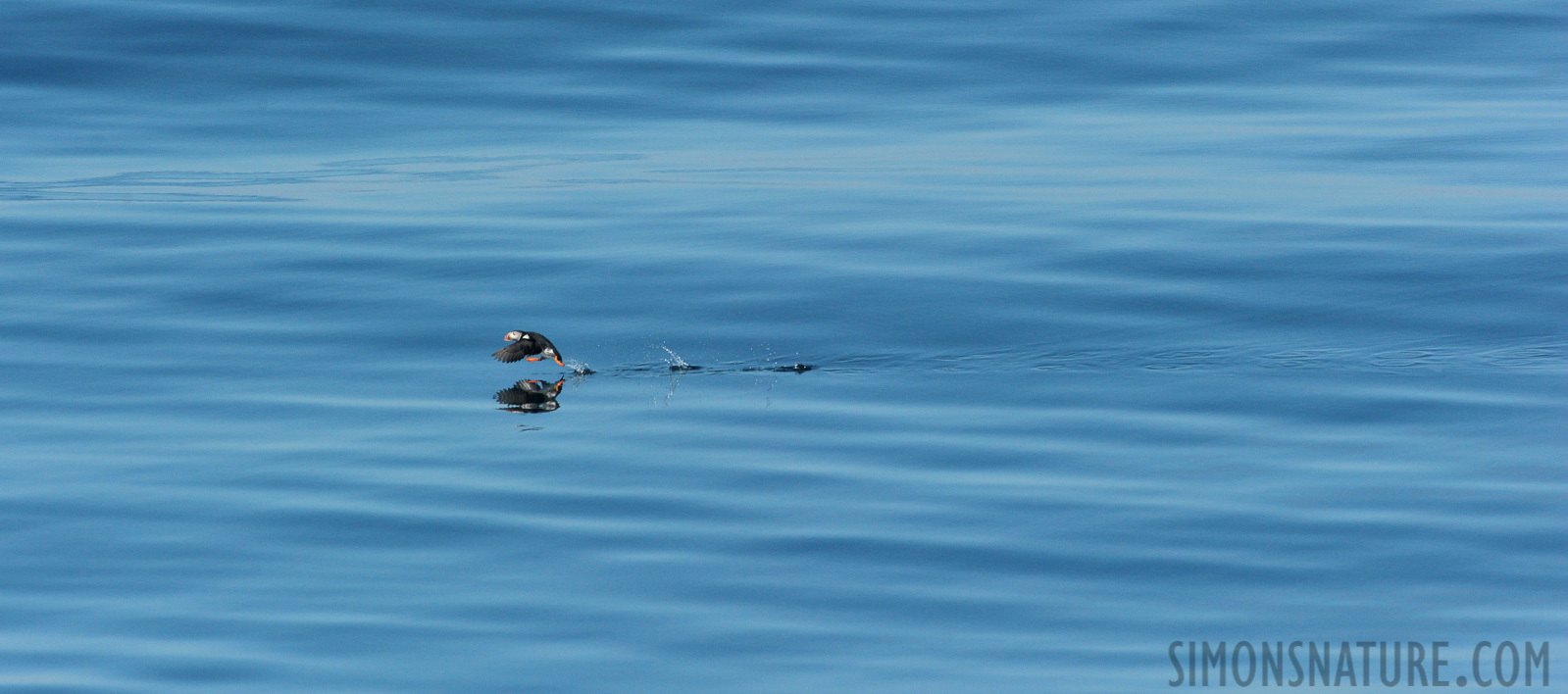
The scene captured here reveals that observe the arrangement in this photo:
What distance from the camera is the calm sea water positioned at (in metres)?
7.95

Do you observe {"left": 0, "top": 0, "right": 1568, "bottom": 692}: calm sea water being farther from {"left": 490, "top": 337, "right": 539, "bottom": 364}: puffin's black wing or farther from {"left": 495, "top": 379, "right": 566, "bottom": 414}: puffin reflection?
{"left": 490, "top": 337, "right": 539, "bottom": 364}: puffin's black wing

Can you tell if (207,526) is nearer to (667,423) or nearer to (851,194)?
(667,423)

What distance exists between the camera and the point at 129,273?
1541cm

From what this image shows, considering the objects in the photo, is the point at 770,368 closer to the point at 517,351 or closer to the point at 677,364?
the point at 677,364

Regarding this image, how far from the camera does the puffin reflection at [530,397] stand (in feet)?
38.1

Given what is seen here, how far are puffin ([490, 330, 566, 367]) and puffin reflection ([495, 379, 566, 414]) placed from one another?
7.7 inches

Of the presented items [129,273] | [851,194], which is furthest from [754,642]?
[851,194]

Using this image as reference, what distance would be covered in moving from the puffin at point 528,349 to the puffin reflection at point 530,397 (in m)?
0.20

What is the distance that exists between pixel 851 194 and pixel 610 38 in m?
10.2

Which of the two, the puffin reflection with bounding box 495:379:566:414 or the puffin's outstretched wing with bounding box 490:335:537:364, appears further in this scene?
the puffin's outstretched wing with bounding box 490:335:537:364

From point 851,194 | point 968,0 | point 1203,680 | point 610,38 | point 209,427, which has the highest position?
point 968,0

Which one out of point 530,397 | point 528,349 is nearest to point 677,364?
point 528,349

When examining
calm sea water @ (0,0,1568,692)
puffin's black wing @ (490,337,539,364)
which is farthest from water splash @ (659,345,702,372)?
puffin's black wing @ (490,337,539,364)

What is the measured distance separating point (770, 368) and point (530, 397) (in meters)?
1.69
